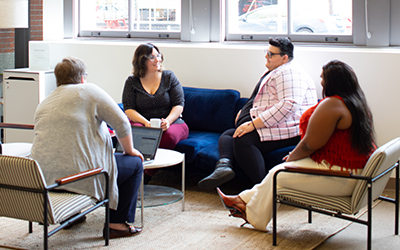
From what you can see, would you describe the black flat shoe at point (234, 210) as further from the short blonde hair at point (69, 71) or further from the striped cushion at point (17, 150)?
the striped cushion at point (17, 150)

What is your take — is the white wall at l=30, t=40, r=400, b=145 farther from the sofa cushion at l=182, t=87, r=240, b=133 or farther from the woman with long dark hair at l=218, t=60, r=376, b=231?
the woman with long dark hair at l=218, t=60, r=376, b=231

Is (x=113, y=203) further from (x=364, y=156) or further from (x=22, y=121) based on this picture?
(x=22, y=121)

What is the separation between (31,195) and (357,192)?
1.84 metres

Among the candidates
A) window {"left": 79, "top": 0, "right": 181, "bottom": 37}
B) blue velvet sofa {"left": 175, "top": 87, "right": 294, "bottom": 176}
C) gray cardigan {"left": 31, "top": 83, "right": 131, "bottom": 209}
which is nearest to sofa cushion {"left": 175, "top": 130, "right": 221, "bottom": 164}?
blue velvet sofa {"left": 175, "top": 87, "right": 294, "bottom": 176}

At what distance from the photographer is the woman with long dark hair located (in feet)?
9.55

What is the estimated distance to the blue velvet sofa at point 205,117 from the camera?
4.23 meters

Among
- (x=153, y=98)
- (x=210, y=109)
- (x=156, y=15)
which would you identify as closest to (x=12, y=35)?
(x=156, y=15)

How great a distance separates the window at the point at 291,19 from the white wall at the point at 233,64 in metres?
0.27

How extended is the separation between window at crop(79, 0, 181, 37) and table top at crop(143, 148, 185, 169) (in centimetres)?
239

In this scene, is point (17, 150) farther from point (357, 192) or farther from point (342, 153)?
point (357, 192)

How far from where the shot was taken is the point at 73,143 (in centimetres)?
283

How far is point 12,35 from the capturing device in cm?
664

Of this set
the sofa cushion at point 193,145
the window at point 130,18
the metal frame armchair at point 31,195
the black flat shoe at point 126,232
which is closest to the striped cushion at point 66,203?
the metal frame armchair at point 31,195

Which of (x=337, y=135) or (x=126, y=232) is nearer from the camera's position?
(x=337, y=135)
